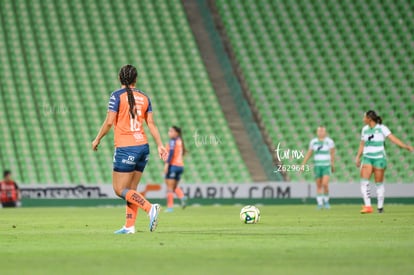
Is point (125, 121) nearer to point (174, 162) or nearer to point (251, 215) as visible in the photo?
point (251, 215)

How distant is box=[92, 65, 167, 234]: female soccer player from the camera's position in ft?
41.9

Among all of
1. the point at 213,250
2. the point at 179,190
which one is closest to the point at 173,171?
the point at 179,190

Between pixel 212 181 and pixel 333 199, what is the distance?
162 inches

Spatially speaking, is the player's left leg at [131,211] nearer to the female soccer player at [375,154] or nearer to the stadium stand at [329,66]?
the female soccer player at [375,154]

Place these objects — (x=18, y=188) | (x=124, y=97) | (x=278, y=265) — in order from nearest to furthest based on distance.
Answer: (x=278, y=265) → (x=124, y=97) → (x=18, y=188)

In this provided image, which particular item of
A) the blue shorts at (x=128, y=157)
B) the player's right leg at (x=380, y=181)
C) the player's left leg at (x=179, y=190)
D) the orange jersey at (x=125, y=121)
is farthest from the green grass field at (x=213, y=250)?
the player's left leg at (x=179, y=190)

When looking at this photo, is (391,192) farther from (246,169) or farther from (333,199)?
(246,169)

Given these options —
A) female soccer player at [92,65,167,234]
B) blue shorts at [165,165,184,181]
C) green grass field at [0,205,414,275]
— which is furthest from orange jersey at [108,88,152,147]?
blue shorts at [165,165,184,181]

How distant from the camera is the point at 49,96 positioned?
32156 millimetres

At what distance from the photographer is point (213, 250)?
996cm

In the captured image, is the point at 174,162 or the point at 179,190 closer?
the point at 174,162

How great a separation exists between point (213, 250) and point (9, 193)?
719 inches

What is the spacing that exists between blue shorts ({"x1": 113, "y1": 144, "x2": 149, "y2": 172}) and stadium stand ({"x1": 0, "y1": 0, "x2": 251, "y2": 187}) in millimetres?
16749

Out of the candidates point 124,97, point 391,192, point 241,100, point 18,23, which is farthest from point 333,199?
point 124,97
